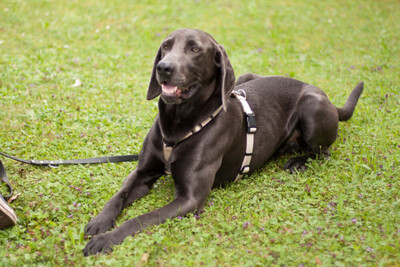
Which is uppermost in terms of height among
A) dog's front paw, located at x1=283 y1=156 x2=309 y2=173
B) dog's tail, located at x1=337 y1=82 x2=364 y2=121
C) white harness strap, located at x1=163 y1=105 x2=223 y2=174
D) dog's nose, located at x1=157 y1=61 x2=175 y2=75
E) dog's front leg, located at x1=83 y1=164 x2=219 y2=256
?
dog's nose, located at x1=157 y1=61 x2=175 y2=75

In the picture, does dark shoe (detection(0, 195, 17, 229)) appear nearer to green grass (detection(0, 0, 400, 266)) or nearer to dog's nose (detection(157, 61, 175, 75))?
green grass (detection(0, 0, 400, 266))

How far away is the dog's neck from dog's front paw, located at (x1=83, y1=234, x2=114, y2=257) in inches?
42.2

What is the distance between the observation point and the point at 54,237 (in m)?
3.01

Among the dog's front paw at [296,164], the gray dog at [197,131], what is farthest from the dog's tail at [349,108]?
the dog's front paw at [296,164]

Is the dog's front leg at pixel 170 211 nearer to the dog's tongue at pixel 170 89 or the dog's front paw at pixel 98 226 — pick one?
the dog's front paw at pixel 98 226

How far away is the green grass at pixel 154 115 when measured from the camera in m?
2.97

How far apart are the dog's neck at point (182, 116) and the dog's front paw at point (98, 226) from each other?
0.91 m

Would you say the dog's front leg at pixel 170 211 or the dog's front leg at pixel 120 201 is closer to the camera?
the dog's front leg at pixel 170 211

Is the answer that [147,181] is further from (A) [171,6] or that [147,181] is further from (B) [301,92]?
(A) [171,6]

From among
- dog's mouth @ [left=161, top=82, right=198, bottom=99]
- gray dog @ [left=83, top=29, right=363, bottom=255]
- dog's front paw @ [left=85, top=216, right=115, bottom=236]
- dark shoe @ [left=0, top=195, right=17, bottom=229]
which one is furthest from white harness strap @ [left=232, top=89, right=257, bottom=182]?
dark shoe @ [left=0, top=195, right=17, bottom=229]

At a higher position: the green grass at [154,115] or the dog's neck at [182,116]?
the dog's neck at [182,116]

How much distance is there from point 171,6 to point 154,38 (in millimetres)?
1721

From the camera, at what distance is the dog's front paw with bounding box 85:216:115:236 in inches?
123

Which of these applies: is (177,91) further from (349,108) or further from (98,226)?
(349,108)
